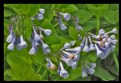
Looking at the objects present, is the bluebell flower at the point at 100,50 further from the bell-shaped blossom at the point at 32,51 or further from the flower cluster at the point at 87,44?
the bell-shaped blossom at the point at 32,51

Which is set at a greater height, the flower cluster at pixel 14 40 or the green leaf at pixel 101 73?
the flower cluster at pixel 14 40

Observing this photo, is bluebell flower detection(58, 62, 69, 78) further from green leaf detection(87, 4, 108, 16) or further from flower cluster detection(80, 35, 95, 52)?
green leaf detection(87, 4, 108, 16)


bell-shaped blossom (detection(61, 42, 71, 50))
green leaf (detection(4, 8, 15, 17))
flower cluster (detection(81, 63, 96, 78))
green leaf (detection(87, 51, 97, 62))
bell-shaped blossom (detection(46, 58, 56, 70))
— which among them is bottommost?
flower cluster (detection(81, 63, 96, 78))

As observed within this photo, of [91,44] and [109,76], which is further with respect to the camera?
[109,76]

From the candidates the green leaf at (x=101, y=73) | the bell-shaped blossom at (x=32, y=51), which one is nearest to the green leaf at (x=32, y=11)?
the bell-shaped blossom at (x=32, y=51)

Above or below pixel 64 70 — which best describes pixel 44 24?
above

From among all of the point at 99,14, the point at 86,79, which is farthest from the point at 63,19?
the point at 86,79

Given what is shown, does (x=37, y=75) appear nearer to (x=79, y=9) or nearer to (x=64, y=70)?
(x=64, y=70)

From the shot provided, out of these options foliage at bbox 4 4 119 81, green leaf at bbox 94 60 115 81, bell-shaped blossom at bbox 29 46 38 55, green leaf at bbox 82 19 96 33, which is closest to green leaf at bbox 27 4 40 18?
foliage at bbox 4 4 119 81

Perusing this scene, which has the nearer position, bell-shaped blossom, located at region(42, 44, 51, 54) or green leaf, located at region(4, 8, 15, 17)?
bell-shaped blossom, located at region(42, 44, 51, 54)
